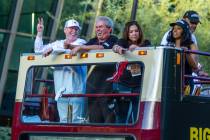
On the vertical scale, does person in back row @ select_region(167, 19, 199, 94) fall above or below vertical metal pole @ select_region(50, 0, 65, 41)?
below

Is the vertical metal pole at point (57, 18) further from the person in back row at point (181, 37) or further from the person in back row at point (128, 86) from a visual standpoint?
the person in back row at point (128, 86)

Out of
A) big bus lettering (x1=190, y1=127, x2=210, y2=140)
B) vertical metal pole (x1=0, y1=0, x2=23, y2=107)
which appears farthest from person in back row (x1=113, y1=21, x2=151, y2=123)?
vertical metal pole (x1=0, y1=0, x2=23, y2=107)

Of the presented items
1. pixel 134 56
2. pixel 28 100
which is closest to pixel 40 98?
pixel 28 100

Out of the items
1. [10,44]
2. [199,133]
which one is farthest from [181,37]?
[10,44]

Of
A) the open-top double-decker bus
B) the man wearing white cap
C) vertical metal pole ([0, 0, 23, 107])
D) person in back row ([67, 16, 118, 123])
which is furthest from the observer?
vertical metal pole ([0, 0, 23, 107])

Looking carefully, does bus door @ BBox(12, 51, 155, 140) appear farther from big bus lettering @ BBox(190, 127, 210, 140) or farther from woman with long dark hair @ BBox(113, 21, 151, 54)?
big bus lettering @ BBox(190, 127, 210, 140)

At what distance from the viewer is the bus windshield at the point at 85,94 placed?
7883 millimetres

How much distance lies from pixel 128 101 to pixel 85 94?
0.53m

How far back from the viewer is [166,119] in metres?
7.56

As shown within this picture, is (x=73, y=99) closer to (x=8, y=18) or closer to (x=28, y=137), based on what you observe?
(x=28, y=137)

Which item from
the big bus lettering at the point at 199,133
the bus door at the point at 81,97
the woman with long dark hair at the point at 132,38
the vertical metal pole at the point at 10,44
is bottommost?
A: the big bus lettering at the point at 199,133

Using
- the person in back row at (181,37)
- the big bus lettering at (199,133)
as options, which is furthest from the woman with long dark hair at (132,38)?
the big bus lettering at (199,133)

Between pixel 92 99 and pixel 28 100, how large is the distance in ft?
3.41

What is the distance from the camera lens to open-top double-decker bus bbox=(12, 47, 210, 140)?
7613 millimetres
